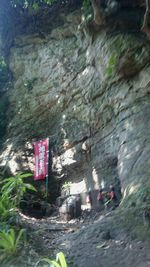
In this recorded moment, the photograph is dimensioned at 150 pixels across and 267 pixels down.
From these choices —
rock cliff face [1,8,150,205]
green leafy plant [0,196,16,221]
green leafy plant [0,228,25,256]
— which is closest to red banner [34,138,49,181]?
rock cliff face [1,8,150,205]

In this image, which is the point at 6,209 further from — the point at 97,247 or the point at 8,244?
the point at 97,247

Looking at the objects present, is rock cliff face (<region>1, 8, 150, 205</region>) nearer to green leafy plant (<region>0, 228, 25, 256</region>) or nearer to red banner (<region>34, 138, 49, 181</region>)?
red banner (<region>34, 138, 49, 181</region>)

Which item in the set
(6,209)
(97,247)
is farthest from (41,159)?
(97,247)

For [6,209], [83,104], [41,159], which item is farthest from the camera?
[41,159]

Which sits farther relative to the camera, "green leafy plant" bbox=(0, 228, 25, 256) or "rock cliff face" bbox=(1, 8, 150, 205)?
"rock cliff face" bbox=(1, 8, 150, 205)

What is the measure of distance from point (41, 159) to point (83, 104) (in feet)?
7.54

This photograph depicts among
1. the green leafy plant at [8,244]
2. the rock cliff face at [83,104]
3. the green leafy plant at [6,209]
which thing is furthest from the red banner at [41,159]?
the green leafy plant at [8,244]

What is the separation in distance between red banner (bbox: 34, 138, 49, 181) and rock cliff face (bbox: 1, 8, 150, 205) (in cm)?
36

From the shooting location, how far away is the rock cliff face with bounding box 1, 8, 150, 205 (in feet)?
26.6

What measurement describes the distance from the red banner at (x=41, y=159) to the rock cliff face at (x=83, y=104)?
14.2 inches

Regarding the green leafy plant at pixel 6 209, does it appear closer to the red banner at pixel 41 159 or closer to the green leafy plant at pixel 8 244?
the green leafy plant at pixel 8 244

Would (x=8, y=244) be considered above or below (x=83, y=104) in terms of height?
below

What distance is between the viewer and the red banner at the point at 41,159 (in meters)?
11.0

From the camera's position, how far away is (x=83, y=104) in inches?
432
